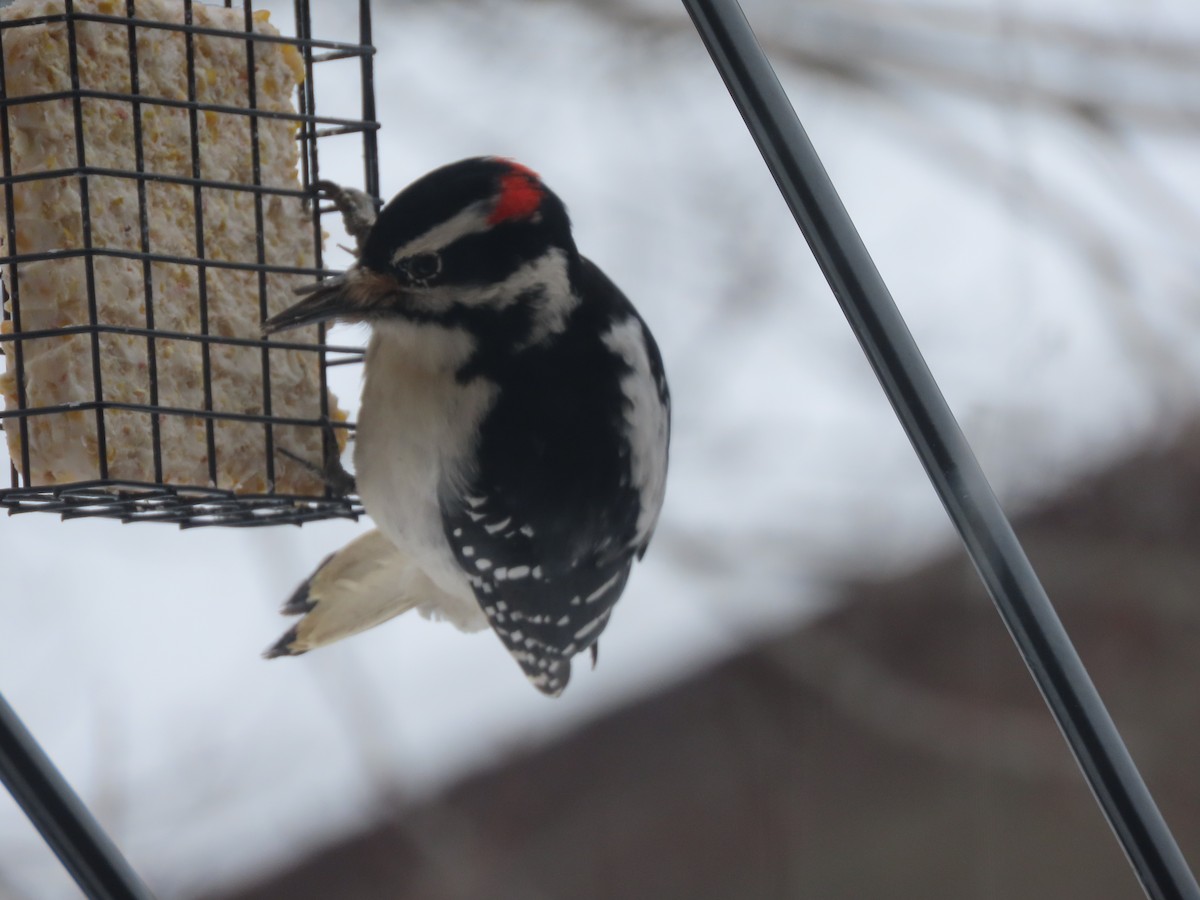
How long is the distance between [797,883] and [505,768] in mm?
998

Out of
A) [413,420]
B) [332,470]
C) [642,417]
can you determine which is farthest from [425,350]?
[642,417]

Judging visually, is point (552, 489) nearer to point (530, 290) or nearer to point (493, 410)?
point (493, 410)

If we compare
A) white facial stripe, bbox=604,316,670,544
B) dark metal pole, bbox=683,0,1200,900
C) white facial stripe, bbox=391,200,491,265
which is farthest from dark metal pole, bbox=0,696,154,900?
white facial stripe, bbox=604,316,670,544

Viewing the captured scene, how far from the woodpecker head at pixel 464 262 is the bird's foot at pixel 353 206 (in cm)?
20

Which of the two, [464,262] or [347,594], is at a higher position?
[464,262]

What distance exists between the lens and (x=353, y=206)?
1928 mm

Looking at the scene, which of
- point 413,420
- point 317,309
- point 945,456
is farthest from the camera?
point 413,420

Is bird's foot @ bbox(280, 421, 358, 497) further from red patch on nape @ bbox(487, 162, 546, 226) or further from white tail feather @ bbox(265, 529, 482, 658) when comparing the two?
red patch on nape @ bbox(487, 162, 546, 226)

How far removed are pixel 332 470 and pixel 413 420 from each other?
0.13 metres

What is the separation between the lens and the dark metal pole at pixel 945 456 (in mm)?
913

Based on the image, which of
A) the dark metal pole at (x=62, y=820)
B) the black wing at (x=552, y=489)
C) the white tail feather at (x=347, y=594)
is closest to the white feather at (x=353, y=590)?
the white tail feather at (x=347, y=594)

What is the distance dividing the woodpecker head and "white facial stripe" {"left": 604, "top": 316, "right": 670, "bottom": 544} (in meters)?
0.13

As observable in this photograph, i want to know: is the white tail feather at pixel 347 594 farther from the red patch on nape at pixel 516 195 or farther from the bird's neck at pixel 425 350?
the red patch on nape at pixel 516 195

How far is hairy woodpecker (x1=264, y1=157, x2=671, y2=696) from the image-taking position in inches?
67.5
